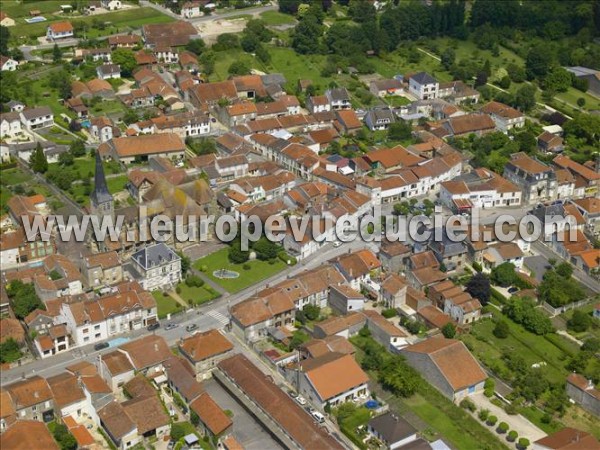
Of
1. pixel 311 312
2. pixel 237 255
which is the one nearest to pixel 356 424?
pixel 311 312

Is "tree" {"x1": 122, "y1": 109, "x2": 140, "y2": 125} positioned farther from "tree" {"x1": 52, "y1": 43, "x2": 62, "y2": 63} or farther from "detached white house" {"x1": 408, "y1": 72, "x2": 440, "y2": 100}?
"detached white house" {"x1": 408, "y1": 72, "x2": 440, "y2": 100}

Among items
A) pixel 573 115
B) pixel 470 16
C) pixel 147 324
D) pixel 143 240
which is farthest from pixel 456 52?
pixel 147 324

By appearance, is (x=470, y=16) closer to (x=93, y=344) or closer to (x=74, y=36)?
(x=74, y=36)

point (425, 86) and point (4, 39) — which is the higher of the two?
point (4, 39)

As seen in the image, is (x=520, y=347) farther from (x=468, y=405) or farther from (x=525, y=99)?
(x=525, y=99)

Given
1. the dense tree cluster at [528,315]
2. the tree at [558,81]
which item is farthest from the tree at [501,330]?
the tree at [558,81]

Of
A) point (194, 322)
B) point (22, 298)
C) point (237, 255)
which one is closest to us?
point (194, 322)
